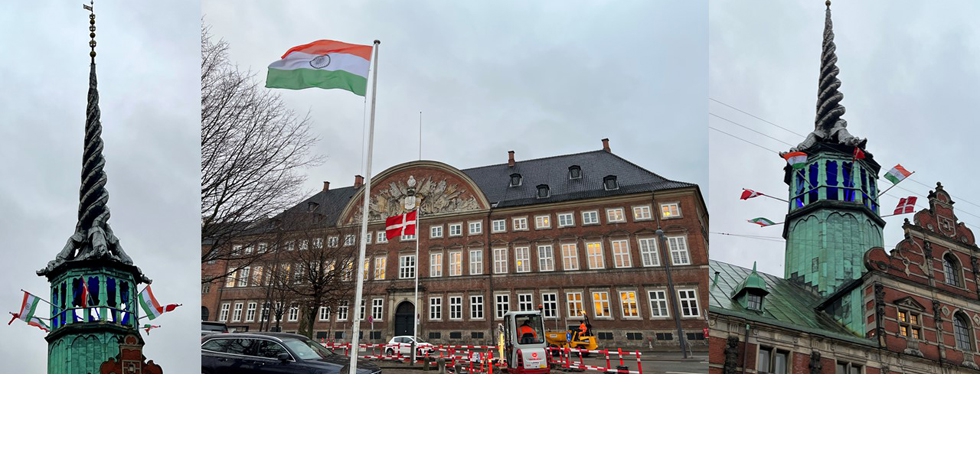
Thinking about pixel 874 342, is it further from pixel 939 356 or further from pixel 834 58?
pixel 834 58

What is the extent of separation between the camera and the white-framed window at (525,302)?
23.7 m

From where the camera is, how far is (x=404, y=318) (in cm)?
2525

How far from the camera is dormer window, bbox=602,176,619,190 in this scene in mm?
24438

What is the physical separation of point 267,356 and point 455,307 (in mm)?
9289

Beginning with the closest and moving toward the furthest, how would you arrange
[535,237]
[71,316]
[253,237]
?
1. [71,316]
2. [253,237]
3. [535,237]

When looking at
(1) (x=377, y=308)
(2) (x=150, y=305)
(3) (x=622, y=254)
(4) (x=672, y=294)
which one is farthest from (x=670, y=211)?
(2) (x=150, y=305)

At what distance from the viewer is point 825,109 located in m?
21.8

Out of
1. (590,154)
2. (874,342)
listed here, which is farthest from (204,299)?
(874,342)

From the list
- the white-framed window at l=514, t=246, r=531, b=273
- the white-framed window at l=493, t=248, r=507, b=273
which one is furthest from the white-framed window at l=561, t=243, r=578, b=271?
the white-framed window at l=493, t=248, r=507, b=273

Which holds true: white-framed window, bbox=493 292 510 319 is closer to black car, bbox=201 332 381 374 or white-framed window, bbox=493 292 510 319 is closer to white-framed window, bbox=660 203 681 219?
white-framed window, bbox=660 203 681 219

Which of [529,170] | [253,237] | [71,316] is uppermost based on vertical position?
[529,170]

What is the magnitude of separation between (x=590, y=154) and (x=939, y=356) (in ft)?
42.9

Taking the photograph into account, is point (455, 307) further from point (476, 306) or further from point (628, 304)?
point (628, 304)

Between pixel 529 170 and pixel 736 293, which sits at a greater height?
pixel 529 170
